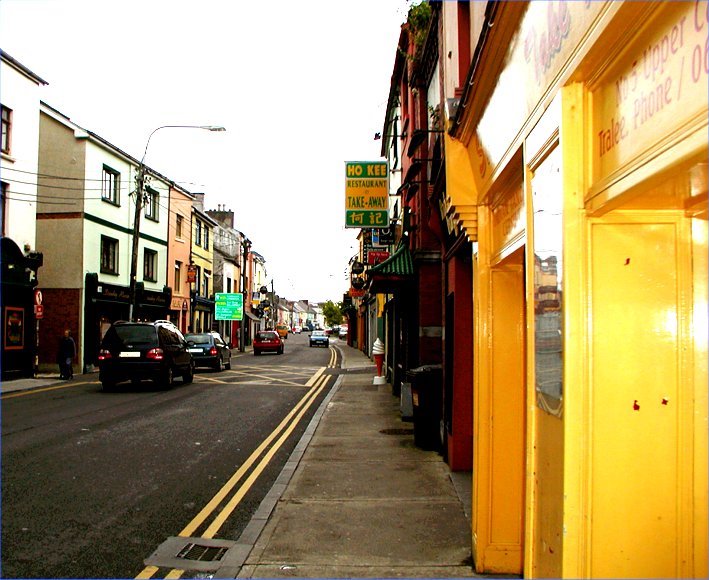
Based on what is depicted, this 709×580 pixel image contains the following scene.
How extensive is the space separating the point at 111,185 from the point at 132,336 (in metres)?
13.6

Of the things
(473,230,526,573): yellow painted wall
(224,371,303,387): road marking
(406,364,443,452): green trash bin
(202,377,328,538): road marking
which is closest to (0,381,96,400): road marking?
(224,371,303,387): road marking

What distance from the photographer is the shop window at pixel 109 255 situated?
2856 centimetres

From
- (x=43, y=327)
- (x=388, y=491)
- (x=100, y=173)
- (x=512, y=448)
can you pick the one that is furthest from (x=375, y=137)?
(x=512, y=448)

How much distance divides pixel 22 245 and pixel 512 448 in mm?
21450

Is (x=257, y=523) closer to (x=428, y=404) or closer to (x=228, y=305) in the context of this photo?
(x=428, y=404)

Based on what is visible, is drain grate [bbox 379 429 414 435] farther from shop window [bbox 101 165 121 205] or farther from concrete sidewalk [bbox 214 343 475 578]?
shop window [bbox 101 165 121 205]

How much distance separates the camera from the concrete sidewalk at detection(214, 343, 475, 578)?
4.93 meters

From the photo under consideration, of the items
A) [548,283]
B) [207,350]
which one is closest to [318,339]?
[207,350]

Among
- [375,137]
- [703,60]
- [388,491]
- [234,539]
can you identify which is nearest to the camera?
[703,60]

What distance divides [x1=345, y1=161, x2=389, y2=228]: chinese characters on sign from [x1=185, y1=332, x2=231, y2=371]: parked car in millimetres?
10427

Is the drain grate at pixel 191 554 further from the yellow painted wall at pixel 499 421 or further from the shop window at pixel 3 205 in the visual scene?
the shop window at pixel 3 205

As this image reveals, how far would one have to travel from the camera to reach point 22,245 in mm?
21922

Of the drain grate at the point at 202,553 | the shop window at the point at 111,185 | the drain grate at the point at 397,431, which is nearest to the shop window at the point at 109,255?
the shop window at the point at 111,185

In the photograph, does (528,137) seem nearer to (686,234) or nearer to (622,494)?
(686,234)
